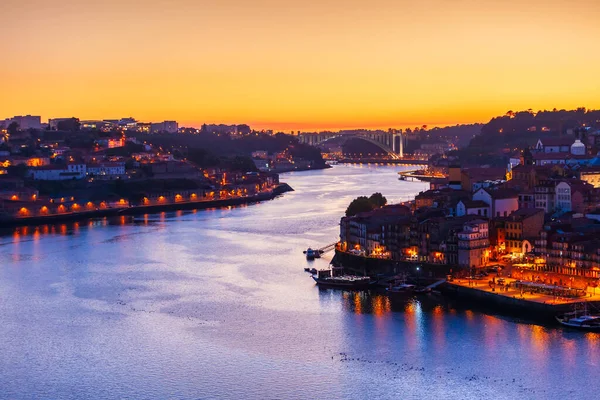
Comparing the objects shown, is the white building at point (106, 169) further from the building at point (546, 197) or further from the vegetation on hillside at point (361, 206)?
the building at point (546, 197)

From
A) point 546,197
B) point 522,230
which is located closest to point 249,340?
point 522,230

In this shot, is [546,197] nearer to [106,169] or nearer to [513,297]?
[513,297]

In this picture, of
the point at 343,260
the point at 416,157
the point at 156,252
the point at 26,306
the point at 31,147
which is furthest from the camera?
the point at 416,157

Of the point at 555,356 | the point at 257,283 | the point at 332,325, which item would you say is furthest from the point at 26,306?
the point at 555,356

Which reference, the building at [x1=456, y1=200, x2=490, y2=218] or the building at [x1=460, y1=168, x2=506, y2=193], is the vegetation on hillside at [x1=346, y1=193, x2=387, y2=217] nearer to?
the building at [x1=460, y1=168, x2=506, y2=193]

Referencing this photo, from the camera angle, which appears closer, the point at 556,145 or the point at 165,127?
the point at 556,145

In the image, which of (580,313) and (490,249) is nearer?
(580,313)

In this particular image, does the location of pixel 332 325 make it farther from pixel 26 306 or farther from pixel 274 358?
pixel 26 306
